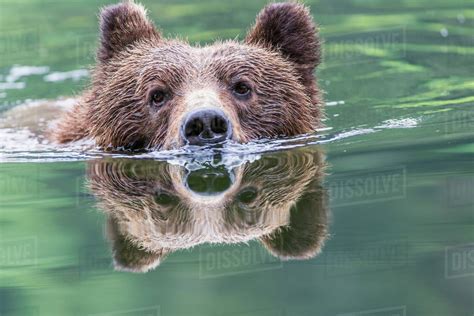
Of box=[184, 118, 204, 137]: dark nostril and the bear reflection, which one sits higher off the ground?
box=[184, 118, 204, 137]: dark nostril

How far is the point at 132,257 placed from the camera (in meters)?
7.03

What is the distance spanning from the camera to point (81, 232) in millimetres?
7691

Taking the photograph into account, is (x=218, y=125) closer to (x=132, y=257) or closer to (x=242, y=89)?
(x=242, y=89)

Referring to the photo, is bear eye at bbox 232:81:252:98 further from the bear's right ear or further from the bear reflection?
the bear's right ear

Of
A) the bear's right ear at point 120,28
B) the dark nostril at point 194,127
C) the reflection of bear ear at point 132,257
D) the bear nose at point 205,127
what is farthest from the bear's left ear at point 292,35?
the reflection of bear ear at point 132,257

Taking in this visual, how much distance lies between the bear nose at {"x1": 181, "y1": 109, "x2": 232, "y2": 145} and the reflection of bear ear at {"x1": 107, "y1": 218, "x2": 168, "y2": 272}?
196 cm

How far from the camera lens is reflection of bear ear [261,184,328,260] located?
6973mm

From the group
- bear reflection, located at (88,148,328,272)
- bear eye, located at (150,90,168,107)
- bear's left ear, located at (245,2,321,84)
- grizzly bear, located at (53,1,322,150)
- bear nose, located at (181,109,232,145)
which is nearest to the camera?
bear reflection, located at (88,148,328,272)

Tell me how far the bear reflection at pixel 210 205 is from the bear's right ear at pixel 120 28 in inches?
56.6

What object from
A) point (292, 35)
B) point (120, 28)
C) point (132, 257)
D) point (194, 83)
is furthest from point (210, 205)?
point (120, 28)

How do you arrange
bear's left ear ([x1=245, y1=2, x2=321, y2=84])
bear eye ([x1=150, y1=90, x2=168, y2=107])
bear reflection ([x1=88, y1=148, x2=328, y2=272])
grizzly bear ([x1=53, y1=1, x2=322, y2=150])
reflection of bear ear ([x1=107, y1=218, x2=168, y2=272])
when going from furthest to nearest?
1. bear's left ear ([x1=245, y1=2, x2=321, y2=84])
2. bear eye ([x1=150, y1=90, x2=168, y2=107])
3. grizzly bear ([x1=53, y1=1, x2=322, y2=150])
4. bear reflection ([x1=88, y1=148, x2=328, y2=272])
5. reflection of bear ear ([x1=107, y1=218, x2=168, y2=272])

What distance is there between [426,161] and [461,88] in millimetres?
4877

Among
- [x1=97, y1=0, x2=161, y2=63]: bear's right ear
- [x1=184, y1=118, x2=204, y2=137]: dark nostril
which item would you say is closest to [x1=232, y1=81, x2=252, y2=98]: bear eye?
[x1=184, y1=118, x2=204, y2=137]: dark nostril

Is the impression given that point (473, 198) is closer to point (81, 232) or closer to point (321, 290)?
point (321, 290)
